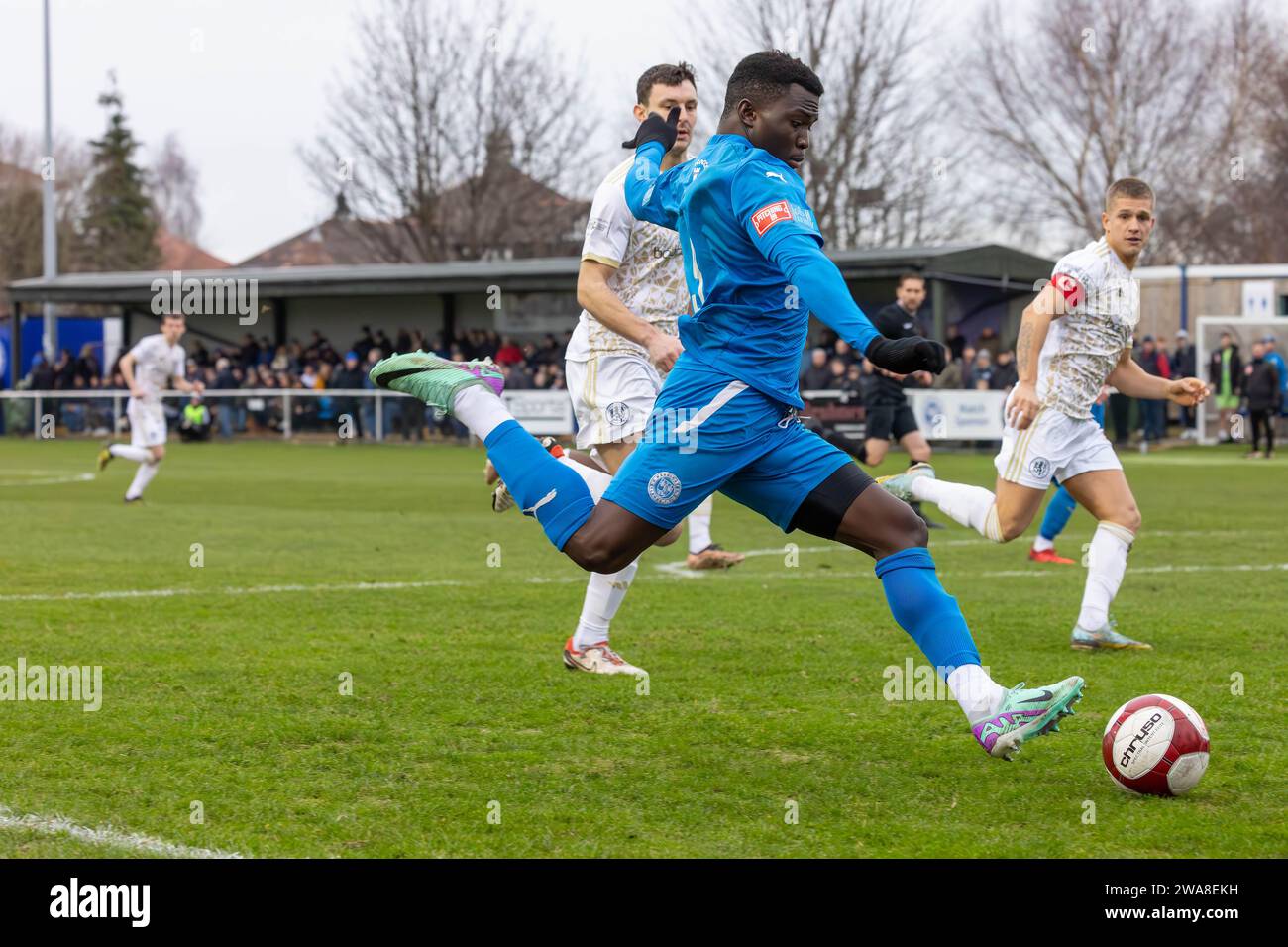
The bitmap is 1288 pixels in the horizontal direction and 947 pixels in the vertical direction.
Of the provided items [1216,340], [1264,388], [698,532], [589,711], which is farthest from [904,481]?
[1216,340]

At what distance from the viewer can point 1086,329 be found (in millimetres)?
7883

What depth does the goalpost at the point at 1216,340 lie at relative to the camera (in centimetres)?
3025

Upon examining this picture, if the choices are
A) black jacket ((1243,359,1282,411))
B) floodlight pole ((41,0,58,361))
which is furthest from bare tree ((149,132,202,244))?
black jacket ((1243,359,1282,411))

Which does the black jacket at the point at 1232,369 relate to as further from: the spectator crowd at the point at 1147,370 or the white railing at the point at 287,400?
the white railing at the point at 287,400

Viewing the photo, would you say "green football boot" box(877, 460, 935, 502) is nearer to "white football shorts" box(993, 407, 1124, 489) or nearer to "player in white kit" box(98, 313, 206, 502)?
"white football shorts" box(993, 407, 1124, 489)

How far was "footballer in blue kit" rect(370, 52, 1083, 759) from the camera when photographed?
486 cm

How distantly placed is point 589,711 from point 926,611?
1.61 meters

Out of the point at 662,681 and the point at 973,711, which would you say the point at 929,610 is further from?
the point at 662,681

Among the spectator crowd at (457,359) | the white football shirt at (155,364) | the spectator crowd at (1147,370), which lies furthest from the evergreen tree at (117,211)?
the white football shirt at (155,364)

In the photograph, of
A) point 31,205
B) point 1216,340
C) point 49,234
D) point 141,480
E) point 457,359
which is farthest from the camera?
point 31,205

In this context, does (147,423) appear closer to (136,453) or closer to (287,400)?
(136,453)

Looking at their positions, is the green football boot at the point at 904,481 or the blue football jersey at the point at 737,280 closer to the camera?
the blue football jersey at the point at 737,280

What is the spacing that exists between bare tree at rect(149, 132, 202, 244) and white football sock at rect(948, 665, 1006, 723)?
89.0 meters

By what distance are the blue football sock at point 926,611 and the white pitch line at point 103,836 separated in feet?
6.98
